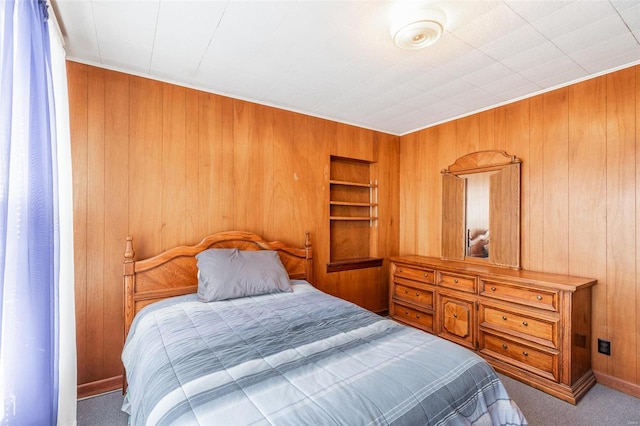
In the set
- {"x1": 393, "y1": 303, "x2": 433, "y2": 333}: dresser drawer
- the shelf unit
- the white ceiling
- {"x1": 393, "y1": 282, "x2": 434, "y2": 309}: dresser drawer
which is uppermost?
the white ceiling

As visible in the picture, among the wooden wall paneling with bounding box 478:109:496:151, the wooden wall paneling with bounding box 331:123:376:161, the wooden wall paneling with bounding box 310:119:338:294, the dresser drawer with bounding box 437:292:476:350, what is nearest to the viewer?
the dresser drawer with bounding box 437:292:476:350

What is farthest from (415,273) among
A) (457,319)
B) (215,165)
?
(215,165)

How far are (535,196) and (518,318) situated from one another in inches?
45.7

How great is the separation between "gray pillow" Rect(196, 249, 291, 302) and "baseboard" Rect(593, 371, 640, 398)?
2.63 meters

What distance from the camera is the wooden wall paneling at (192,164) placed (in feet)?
8.84

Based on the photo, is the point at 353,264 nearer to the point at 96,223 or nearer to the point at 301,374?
the point at 301,374

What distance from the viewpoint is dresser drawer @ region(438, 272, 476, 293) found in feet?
9.44

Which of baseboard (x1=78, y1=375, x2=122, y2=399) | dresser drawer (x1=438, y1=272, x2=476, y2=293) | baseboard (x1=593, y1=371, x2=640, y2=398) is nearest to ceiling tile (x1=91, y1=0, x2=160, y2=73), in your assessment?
baseboard (x1=78, y1=375, x2=122, y2=399)

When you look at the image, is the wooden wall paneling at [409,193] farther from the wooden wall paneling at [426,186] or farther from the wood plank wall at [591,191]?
the wood plank wall at [591,191]

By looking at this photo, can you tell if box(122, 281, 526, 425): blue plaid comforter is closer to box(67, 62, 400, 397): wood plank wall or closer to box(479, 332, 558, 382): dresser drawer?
box(67, 62, 400, 397): wood plank wall

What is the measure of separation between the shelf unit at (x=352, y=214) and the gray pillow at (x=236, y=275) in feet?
3.89

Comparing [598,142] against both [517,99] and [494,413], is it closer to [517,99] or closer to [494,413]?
[517,99]

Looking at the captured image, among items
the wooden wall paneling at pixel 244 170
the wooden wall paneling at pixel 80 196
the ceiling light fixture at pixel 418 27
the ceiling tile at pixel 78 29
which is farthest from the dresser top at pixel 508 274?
the ceiling tile at pixel 78 29

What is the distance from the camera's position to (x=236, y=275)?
2.38m
